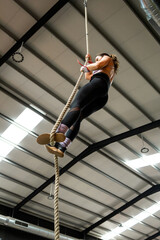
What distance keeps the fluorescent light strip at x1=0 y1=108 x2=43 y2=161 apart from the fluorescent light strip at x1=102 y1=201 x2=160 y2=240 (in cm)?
717

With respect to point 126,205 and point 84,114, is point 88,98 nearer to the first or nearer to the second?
point 84,114

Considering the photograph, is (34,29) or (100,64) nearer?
(100,64)

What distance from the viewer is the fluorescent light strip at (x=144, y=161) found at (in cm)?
835

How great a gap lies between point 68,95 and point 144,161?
387 cm

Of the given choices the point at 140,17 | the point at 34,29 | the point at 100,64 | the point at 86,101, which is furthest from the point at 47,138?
the point at 140,17

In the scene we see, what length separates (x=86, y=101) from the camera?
102 inches

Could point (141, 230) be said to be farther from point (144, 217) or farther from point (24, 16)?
point (24, 16)

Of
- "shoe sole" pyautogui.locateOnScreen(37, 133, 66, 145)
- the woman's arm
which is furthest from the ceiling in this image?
"shoe sole" pyautogui.locateOnScreen(37, 133, 66, 145)

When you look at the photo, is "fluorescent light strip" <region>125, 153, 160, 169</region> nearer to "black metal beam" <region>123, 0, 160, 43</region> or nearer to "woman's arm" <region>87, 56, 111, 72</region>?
"black metal beam" <region>123, 0, 160, 43</region>

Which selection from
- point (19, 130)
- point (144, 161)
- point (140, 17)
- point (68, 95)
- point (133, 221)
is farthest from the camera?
point (133, 221)

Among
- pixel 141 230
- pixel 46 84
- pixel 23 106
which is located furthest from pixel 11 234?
pixel 141 230

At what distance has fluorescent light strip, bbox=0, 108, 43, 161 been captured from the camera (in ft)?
22.6

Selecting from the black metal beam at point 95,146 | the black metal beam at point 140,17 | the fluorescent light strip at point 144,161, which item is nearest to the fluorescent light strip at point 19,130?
the black metal beam at point 95,146

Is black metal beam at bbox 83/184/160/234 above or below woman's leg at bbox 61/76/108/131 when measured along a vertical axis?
above
